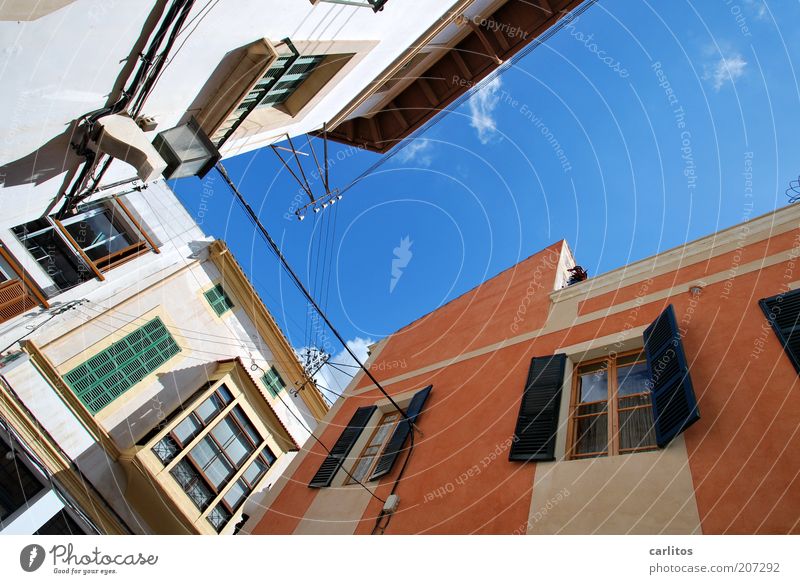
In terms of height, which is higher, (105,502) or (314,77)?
(314,77)

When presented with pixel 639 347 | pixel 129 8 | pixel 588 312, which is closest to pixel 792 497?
pixel 639 347

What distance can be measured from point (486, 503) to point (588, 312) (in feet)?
11.4

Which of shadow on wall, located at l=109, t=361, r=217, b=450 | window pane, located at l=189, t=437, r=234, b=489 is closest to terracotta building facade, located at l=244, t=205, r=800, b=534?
window pane, located at l=189, t=437, r=234, b=489

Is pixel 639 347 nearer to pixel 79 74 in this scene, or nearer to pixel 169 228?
pixel 79 74

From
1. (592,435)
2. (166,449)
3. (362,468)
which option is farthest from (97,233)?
(592,435)

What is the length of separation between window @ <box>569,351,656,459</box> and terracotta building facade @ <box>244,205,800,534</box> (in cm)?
2

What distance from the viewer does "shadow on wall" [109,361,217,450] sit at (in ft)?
32.1

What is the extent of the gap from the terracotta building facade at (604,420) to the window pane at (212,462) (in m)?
2.77

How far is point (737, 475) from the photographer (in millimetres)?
3715

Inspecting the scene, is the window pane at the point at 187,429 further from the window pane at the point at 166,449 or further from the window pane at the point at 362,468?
the window pane at the point at 362,468

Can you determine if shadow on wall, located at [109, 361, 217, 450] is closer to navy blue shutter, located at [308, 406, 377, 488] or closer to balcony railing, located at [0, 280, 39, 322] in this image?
balcony railing, located at [0, 280, 39, 322]

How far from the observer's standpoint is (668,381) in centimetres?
468

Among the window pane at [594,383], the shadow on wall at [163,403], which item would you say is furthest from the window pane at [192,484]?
the window pane at [594,383]

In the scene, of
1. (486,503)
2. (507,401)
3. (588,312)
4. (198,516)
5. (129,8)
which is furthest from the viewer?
(198,516)
